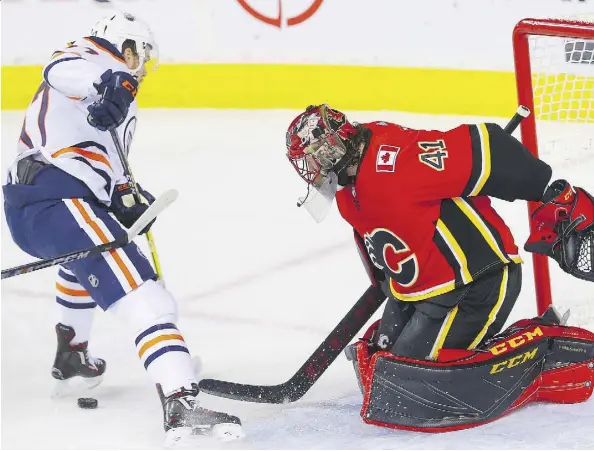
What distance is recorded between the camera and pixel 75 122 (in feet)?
8.79

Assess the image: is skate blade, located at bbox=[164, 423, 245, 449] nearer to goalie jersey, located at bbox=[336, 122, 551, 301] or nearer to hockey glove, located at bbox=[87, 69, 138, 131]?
goalie jersey, located at bbox=[336, 122, 551, 301]


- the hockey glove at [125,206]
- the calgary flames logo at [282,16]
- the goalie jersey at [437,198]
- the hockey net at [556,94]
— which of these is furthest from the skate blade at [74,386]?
the calgary flames logo at [282,16]

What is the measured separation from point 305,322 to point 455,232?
1.00 m

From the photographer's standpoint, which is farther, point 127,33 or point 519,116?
point 127,33

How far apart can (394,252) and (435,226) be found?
11 cm

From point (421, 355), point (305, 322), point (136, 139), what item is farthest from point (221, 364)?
point (136, 139)

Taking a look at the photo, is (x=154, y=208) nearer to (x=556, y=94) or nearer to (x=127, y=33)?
(x=127, y=33)

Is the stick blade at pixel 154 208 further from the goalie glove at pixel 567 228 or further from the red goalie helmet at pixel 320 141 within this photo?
the goalie glove at pixel 567 228

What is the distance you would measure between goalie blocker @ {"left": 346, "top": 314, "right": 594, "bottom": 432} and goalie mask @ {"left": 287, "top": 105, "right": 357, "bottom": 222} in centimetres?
45

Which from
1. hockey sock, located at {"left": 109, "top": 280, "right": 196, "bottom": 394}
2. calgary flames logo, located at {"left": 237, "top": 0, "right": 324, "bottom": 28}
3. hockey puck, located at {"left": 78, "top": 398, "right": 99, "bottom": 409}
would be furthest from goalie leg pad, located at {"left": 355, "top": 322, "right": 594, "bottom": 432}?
calgary flames logo, located at {"left": 237, "top": 0, "right": 324, "bottom": 28}

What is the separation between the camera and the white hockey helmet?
9.00 feet

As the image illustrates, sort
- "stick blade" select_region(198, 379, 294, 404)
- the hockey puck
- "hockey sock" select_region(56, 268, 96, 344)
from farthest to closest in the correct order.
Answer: "hockey sock" select_region(56, 268, 96, 344)
the hockey puck
"stick blade" select_region(198, 379, 294, 404)

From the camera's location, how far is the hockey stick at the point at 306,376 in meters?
2.70

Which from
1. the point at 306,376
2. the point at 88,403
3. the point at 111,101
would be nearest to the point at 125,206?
the point at 111,101
